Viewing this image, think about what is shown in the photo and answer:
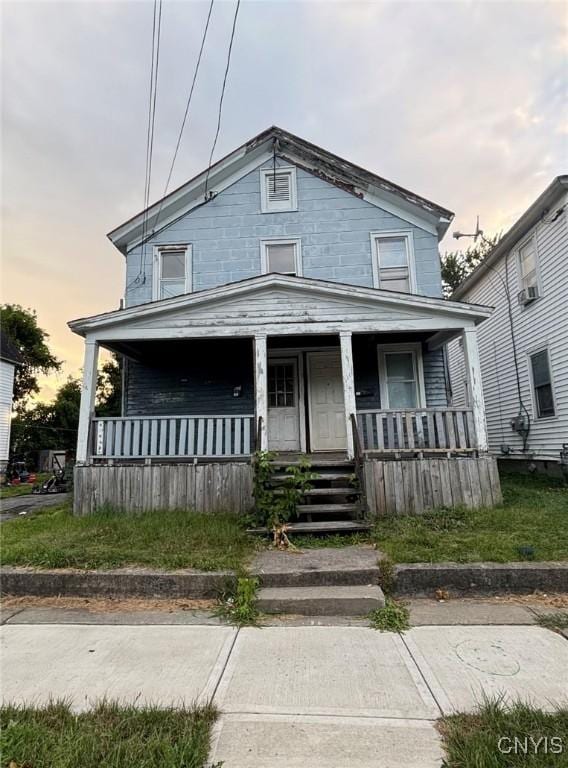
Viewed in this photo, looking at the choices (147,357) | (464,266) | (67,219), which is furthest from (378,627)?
(464,266)

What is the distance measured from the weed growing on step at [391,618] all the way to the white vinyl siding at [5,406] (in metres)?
17.1

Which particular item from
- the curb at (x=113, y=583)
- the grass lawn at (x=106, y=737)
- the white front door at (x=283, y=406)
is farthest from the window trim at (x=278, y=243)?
the grass lawn at (x=106, y=737)

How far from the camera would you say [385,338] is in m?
8.61

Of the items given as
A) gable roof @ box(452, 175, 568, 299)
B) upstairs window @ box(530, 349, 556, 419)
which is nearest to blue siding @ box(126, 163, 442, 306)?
gable roof @ box(452, 175, 568, 299)

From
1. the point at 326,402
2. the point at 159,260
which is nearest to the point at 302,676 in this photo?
the point at 326,402

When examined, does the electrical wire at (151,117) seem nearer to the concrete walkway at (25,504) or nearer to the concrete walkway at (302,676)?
the concrete walkway at (25,504)

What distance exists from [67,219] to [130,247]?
3289 mm

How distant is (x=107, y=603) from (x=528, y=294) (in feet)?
35.0

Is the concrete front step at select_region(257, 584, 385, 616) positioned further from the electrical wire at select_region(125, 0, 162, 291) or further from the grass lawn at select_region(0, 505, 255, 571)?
the electrical wire at select_region(125, 0, 162, 291)

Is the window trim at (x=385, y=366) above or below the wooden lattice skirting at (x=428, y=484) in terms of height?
above

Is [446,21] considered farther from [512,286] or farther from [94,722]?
[94,722]

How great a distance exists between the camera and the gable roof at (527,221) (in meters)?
8.63

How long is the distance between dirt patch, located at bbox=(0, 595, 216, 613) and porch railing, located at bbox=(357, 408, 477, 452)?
3679 mm

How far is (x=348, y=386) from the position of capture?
21.9 ft
